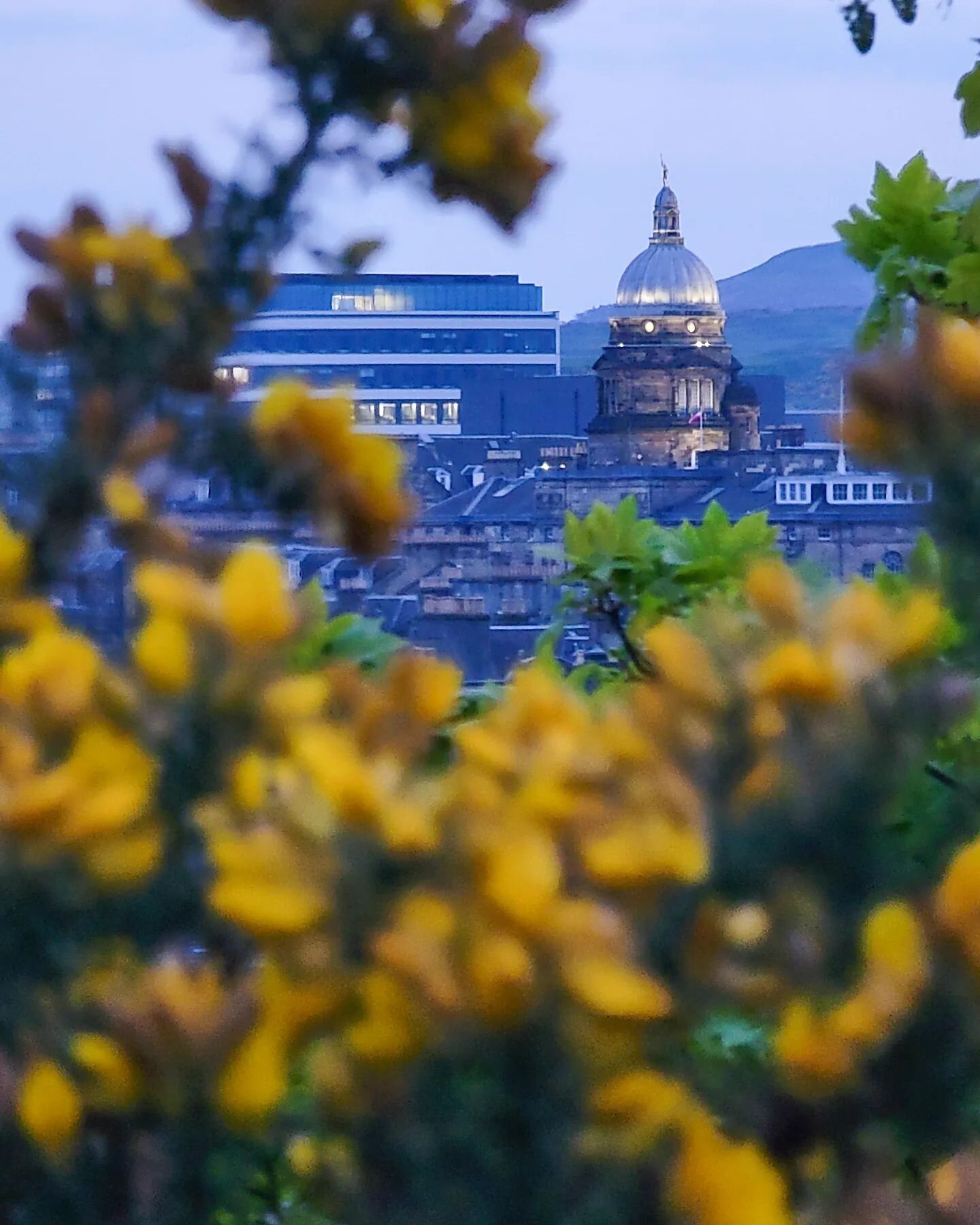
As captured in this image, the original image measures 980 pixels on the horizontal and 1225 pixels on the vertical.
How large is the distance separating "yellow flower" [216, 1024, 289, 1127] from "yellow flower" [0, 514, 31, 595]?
0.33 metres

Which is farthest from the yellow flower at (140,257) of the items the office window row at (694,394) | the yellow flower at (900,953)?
the office window row at (694,394)

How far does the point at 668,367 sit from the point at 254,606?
1751 inches

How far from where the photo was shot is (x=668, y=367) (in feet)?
146

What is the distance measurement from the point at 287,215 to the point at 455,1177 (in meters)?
0.57

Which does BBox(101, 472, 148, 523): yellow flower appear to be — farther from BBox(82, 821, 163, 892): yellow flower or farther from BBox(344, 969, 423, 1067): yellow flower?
BBox(344, 969, 423, 1067): yellow flower

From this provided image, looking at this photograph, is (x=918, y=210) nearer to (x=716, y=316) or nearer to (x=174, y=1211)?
(x=174, y=1211)

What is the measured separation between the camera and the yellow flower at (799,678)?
0.68m

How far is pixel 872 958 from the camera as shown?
0.64 metres

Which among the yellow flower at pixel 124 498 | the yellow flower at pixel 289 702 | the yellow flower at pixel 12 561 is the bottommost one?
the yellow flower at pixel 289 702

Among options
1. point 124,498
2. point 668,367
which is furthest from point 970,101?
point 668,367

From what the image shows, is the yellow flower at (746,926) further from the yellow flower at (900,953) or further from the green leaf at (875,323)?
the green leaf at (875,323)

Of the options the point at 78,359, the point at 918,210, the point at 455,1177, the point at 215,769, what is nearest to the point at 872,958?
the point at 455,1177

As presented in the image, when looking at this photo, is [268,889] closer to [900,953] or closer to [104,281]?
[900,953]

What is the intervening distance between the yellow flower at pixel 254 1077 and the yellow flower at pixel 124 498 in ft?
1.12
